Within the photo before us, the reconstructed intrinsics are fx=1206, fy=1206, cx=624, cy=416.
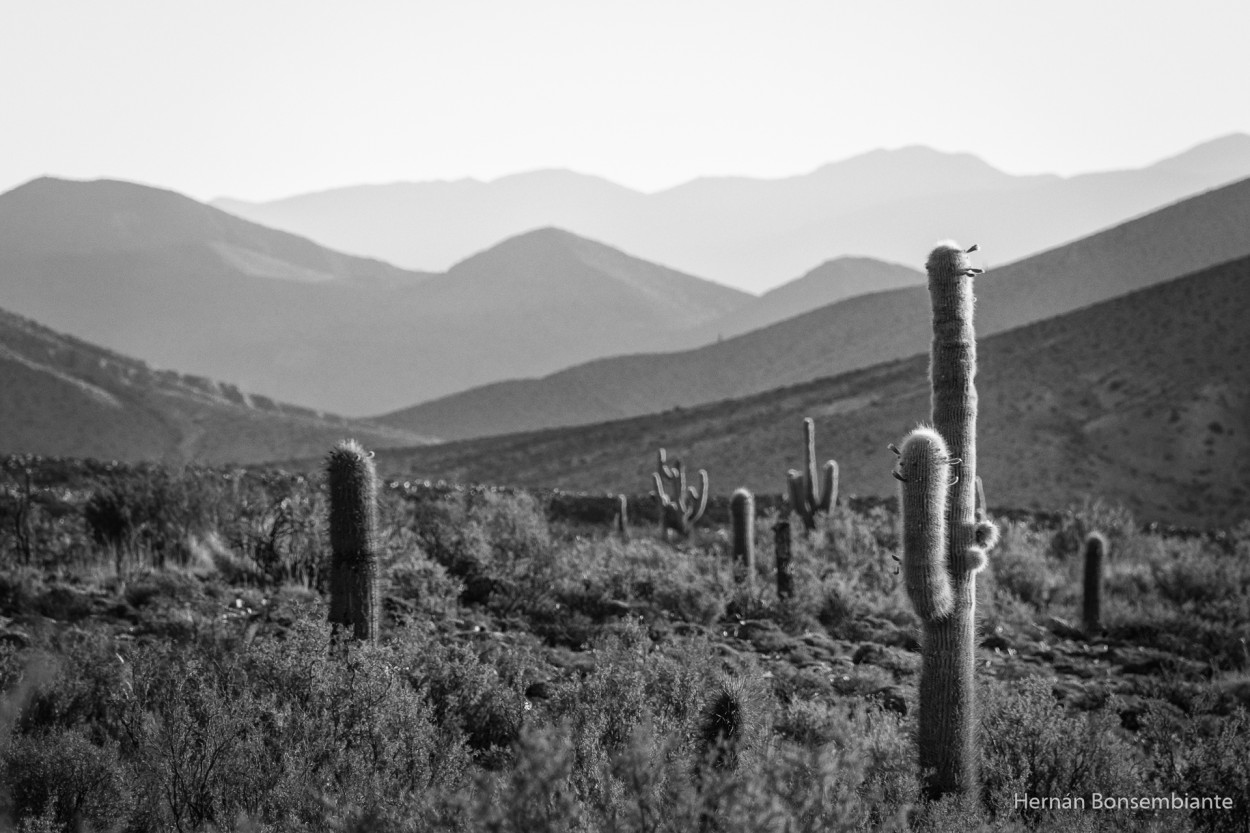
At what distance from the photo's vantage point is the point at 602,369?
290 feet

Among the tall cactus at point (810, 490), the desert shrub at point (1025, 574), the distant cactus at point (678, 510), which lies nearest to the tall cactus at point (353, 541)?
the desert shrub at point (1025, 574)

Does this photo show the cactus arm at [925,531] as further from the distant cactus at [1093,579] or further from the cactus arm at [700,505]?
the cactus arm at [700,505]

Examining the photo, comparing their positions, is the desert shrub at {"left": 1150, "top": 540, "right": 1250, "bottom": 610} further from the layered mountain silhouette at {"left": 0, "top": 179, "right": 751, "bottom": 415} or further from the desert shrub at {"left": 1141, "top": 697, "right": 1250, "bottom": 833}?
the layered mountain silhouette at {"left": 0, "top": 179, "right": 751, "bottom": 415}

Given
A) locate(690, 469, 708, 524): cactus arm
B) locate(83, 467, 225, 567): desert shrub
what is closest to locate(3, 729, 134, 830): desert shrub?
locate(83, 467, 225, 567): desert shrub

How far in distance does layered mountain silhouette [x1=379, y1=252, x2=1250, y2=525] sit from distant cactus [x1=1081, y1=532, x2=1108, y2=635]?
66.1 ft

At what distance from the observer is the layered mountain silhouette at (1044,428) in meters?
36.4

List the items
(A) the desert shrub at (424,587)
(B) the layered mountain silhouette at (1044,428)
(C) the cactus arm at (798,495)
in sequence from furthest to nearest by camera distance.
Answer: (B) the layered mountain silhouette at (1044,428)
(C) the cactus arm at (798,495)
(A) the desert shrub at (424,587)

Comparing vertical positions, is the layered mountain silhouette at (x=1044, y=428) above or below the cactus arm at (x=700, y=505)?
above

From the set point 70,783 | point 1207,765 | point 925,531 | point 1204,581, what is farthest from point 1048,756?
point 1204,581

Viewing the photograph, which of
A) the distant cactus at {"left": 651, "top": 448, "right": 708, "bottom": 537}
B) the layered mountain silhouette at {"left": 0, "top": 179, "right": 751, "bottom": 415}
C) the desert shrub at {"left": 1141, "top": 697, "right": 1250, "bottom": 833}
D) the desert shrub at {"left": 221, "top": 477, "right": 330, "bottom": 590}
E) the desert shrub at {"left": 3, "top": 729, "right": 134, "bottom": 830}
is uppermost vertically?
the layered mountain silhouette at {"left": 0, "top": 179, "right": 751, "bottom": 415}

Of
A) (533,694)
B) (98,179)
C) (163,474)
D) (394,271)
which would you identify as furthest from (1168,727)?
(98,179)

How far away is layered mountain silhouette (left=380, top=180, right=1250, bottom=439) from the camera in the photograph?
78062mm

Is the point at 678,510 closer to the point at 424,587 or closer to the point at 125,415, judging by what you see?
the point at 424,587

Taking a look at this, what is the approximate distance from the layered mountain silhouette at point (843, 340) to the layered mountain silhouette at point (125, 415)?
1470cm
